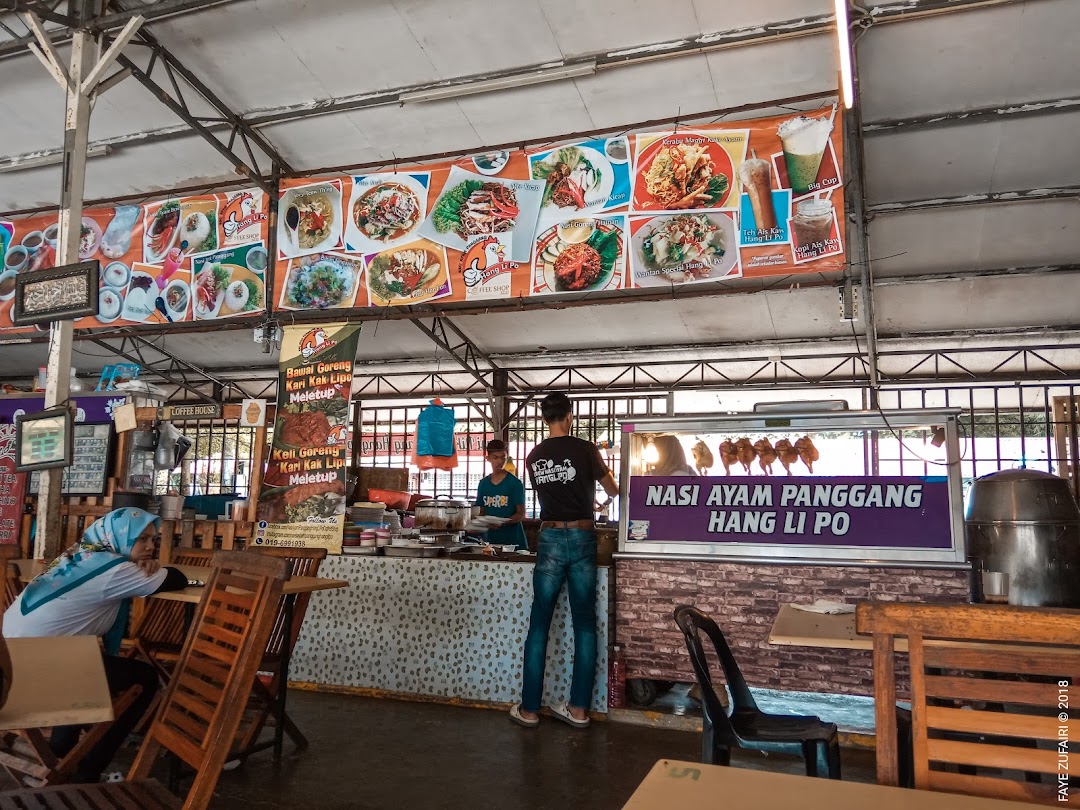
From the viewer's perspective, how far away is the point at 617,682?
15.1 ft

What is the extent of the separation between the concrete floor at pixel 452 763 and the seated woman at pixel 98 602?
67cm

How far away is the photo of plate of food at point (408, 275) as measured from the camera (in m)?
5.91

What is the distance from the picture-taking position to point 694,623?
8.63ft

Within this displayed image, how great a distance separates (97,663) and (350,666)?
327 cm

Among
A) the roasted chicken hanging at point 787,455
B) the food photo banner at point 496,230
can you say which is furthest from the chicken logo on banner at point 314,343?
the roasted chicken hanging at point 787,455

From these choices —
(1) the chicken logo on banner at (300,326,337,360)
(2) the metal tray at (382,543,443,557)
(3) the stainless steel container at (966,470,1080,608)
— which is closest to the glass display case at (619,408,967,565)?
(3) the stainless steel container at (966,470,1080,608)

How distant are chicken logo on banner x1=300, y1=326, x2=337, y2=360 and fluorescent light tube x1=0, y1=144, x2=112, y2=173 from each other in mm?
3046

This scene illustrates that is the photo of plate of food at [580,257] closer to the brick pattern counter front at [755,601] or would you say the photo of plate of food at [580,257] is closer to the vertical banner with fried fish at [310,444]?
the vertical banner with fried fish at [310,444]

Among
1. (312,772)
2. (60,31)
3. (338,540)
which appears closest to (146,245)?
(60,31)

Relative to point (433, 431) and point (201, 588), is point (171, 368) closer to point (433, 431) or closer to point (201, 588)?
point (433, 431)

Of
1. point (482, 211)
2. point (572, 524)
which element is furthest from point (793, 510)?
point (482, 211)

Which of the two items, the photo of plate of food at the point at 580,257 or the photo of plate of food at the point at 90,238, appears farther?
the photo of plate of food at the point at 90,238

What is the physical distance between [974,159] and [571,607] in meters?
5.37

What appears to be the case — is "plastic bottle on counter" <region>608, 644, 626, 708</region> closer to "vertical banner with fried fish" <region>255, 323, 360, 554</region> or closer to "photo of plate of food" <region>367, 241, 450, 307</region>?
"vertical banner with fried fish" <region>255, 323, 360, 554</region>
